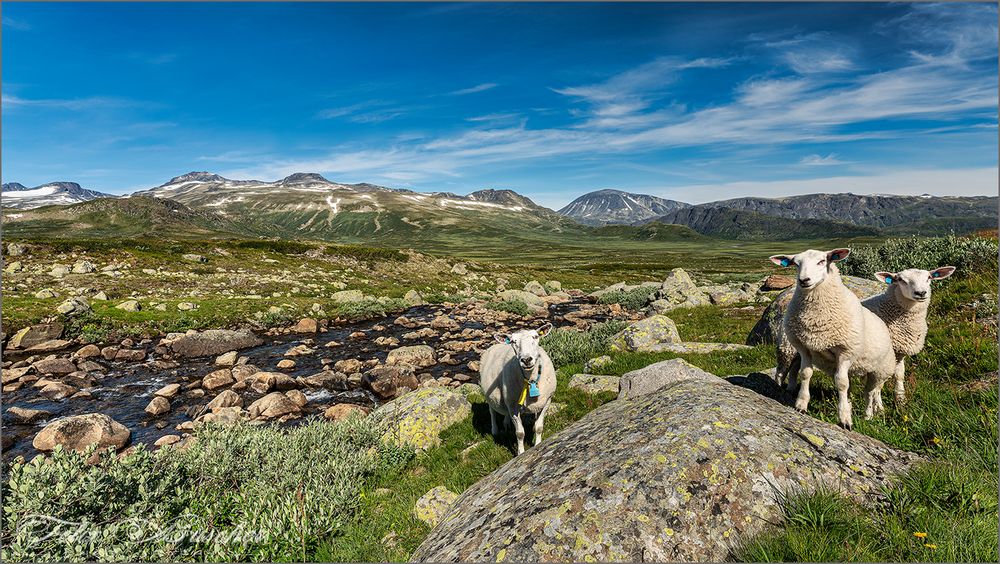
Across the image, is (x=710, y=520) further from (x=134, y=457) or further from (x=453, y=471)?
(x=134, y=457)

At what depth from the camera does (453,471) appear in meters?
9.45

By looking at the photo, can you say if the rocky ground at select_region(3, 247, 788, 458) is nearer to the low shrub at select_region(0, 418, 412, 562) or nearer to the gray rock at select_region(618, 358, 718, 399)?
the gray rock at select_region(618, 358, 718, 399)

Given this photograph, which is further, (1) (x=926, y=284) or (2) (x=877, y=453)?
(1) (x=926, y=284)

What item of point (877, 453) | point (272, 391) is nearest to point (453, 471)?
point (877, 453)

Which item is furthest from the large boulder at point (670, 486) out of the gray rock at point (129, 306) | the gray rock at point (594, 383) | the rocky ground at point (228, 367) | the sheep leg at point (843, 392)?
the gray rock at point (129, 306)

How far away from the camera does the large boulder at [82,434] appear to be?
47.8 feet

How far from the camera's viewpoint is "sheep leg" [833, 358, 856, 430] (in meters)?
6.29

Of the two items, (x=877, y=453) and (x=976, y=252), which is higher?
(x=976, y=252)

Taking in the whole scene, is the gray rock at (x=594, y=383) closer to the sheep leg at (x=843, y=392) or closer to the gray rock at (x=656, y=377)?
the gray rock at (x=656, y=377)

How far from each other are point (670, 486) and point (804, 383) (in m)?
3.84

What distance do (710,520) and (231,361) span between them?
88.5ft

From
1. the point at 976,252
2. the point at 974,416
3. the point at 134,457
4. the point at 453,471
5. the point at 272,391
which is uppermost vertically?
the point at 976,252

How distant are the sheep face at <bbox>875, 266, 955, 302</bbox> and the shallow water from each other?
17896mm

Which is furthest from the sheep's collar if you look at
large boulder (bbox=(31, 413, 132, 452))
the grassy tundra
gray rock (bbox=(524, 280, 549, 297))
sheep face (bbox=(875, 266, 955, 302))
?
gray rock (bbox=(524, 280, 549, 297))
